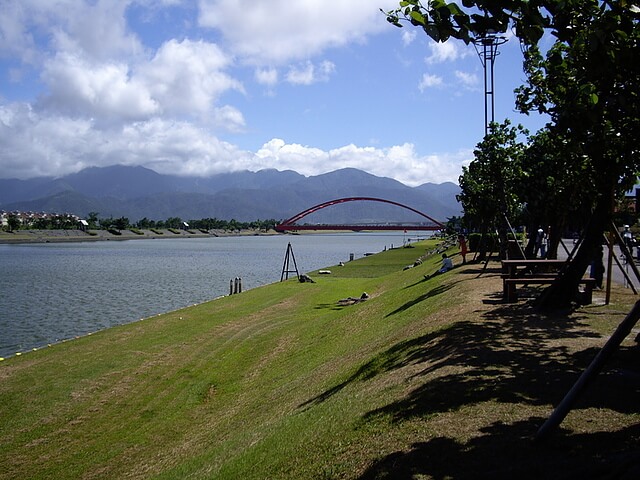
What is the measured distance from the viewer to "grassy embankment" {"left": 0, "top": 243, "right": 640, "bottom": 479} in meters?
5.19

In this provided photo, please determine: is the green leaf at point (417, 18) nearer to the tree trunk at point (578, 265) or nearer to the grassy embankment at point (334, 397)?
the grassy embankment at point (334, 397)

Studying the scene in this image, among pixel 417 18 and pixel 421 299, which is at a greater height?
pixel 417 18

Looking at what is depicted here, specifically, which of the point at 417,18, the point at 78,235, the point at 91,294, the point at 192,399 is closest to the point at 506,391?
the point at 417,18

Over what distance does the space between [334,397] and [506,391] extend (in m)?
2.73

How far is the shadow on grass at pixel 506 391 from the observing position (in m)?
4.59

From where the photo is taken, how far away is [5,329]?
22000 millimetres

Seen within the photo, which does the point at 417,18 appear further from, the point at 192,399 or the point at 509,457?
the point at 192,399

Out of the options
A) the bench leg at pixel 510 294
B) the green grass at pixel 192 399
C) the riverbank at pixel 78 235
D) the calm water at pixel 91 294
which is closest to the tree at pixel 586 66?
the bench leg at pixel 510 294

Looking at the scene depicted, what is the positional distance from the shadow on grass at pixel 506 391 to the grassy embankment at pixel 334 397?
0.02 meters

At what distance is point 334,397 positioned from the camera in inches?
325

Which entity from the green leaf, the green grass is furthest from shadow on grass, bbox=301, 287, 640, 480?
the green leaf

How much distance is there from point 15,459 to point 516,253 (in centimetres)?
→ 1755

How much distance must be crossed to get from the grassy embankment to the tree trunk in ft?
1.40

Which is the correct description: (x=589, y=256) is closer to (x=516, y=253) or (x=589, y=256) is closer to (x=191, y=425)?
(x=191, y=425)
